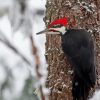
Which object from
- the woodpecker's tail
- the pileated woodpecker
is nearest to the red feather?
the pileated woodpecker

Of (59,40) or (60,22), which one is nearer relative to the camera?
(60,22)

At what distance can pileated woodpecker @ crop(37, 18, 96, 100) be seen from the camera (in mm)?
3484

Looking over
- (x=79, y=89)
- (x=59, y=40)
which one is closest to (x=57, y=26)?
(x=59, y=40)

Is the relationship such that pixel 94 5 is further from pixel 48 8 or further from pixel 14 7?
pixel 14 7

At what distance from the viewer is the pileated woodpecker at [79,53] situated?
11.4ft

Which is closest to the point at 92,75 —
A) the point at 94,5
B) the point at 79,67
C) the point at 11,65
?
the point at 79,67

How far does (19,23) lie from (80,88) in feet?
2.44

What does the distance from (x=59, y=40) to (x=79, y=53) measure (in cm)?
22

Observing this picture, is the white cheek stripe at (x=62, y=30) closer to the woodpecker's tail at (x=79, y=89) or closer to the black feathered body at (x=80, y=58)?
the black feathered body at (x=80, y=58)

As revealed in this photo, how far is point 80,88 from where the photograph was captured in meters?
3.52

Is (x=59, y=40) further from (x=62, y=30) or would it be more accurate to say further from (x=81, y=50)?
(x=81, y=50)

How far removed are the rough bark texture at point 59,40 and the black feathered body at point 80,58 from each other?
7 cm

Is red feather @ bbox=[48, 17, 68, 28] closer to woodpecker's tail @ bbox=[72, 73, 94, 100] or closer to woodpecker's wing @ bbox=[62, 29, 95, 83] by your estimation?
woodpecker's wing @ bbox=[62, 29, 95, 83]

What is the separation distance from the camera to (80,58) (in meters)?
3.52
